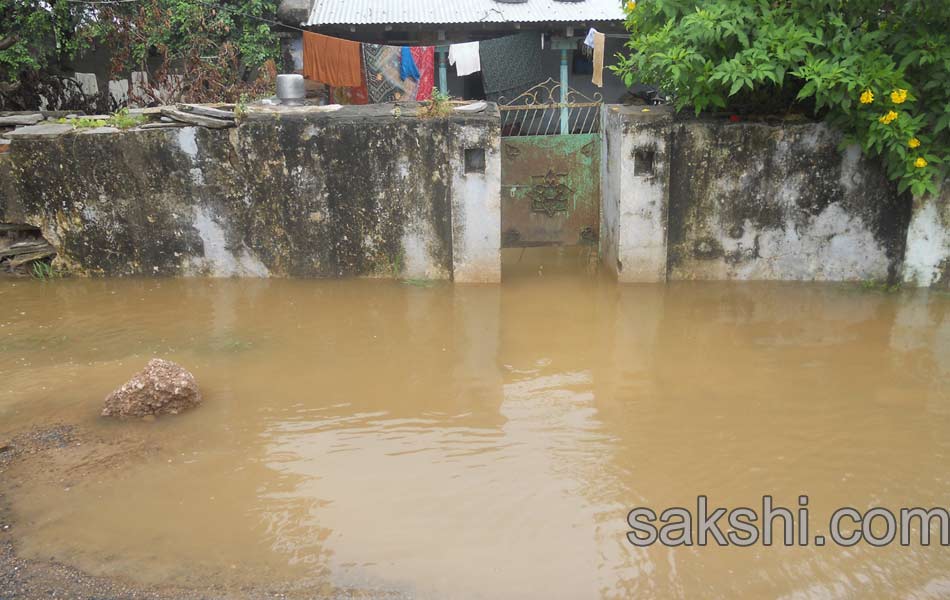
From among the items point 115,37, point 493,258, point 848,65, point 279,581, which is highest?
point 115,37

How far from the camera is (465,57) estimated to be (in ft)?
41.0

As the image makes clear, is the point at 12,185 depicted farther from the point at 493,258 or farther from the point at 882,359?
the point at 882,359

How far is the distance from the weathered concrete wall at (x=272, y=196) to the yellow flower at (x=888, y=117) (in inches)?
132

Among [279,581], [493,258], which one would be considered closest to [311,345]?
[493,258]

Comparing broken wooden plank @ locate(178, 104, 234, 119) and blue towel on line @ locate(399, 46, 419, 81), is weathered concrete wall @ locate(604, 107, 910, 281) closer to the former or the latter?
broken wooden plank @ locate(178, 104, 234, 119)

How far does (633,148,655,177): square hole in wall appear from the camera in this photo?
7.12 m

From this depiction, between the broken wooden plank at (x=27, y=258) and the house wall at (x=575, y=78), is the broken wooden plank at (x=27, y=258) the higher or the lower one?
the lower one

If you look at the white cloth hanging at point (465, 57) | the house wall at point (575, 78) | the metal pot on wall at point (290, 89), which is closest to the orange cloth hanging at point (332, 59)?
the white cloth hanging at point (465, 57)

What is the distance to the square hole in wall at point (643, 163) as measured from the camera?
712 cm

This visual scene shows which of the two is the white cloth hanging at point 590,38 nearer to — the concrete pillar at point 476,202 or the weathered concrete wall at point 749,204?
the weathered concrete wall at point 749,204

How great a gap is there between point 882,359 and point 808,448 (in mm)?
1738

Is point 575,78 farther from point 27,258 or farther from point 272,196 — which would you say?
point 27,258

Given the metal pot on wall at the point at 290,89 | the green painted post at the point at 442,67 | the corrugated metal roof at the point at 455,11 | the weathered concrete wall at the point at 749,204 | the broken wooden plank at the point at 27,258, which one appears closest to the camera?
the weathered concrete wall at the point at 749,204

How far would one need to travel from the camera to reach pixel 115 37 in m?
12.4
